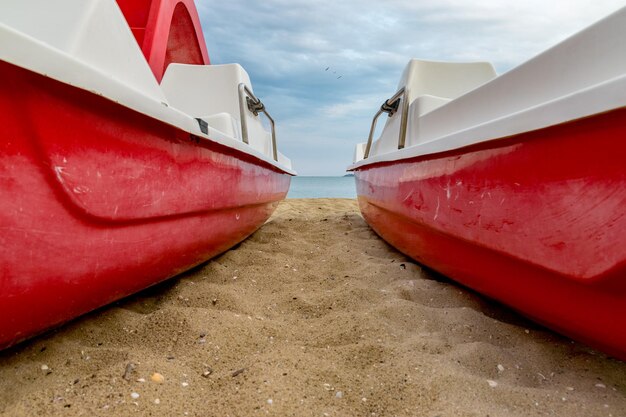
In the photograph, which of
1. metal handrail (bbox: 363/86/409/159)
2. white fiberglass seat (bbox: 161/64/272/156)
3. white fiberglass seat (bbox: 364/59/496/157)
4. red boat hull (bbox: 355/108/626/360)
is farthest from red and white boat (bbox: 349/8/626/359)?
white fiberglass seat (bbox: 161/64/272/156)

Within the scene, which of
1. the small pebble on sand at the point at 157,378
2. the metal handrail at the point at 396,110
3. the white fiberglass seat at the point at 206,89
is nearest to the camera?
the small pebble on sand at the point at 157,378

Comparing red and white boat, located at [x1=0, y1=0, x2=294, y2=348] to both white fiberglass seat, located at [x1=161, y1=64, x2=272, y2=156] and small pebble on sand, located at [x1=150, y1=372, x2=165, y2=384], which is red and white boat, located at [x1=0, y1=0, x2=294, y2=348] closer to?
small pebble on sand, located at [x1=150, y1=372, x2=165, y2=384]

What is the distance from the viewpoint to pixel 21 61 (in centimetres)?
85

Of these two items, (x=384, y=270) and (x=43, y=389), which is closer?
(x=43, y=389)

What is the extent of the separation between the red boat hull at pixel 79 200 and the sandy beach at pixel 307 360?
4.8 inches

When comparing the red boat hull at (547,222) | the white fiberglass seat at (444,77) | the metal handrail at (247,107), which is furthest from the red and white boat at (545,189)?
the metal handrail at (247,107)

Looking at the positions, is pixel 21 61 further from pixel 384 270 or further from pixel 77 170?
pixel 384 270

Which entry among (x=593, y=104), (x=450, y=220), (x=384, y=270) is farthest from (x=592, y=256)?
(x=384, y=270)

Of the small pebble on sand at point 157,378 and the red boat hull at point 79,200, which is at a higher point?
the red boat hull at point 79,200

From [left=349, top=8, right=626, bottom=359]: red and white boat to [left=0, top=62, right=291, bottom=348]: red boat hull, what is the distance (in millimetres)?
1077

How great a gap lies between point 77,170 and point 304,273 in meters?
1.27

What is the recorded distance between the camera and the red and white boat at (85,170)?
0.93 meters

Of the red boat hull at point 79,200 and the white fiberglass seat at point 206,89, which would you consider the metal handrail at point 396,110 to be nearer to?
the white fiberglass seat at point 206,89

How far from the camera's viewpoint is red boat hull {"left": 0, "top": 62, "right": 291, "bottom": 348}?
93cm
